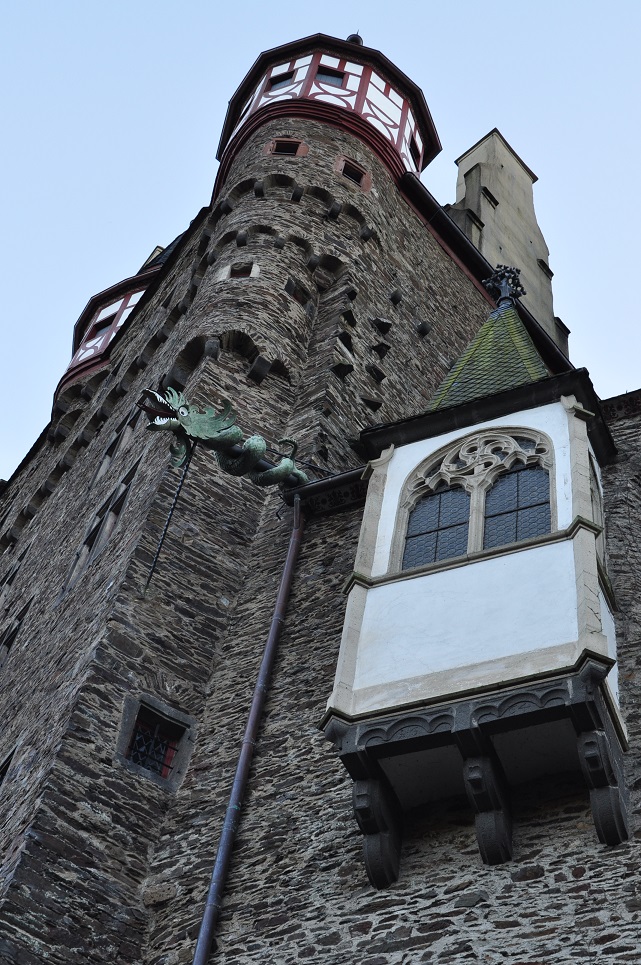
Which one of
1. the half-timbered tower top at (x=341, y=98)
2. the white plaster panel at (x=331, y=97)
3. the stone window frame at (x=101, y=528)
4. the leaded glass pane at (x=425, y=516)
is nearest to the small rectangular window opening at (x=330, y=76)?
the half-timbered tower top at (x=341, y=98)

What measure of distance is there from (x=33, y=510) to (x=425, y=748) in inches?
663

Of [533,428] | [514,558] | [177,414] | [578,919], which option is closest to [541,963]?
[578,919]

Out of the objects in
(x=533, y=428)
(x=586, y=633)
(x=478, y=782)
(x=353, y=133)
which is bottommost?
(x=478, y=782)

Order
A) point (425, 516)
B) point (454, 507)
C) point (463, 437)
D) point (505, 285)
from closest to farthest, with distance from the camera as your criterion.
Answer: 1. point (454, 507)
2. point (425, 516)
3. point (463, 437)
4. point (505, 285)

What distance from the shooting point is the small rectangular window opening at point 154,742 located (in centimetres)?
1182

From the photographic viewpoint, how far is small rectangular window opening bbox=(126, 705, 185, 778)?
11.8m

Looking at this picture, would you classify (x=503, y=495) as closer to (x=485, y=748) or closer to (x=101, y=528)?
(x=485, y=748)

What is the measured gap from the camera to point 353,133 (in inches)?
961

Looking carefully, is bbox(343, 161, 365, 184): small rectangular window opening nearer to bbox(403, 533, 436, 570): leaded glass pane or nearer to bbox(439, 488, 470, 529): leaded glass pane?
bbox(439, 488, 470, 529): leaded glass pane

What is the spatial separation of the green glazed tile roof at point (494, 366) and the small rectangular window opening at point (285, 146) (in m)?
8.82

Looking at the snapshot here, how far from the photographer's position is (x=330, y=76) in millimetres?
25875

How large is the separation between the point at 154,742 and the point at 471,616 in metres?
3.44

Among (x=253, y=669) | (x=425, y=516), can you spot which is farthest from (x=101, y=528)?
(x=425, y=516)

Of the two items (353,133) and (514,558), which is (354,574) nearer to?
(514,558)
